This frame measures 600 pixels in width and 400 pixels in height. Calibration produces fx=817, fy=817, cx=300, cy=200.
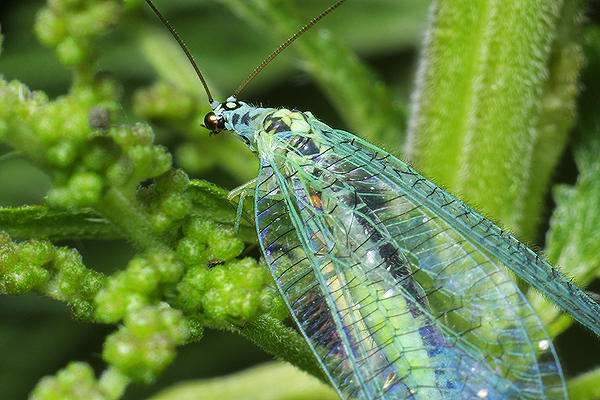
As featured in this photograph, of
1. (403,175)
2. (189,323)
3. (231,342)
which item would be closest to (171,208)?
(189,323)

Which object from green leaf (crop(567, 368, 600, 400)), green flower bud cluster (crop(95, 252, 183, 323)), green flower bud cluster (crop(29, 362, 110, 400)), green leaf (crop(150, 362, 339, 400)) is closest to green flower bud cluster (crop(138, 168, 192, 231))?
green flower bud cluster (crop(95, 252, 183, 323))

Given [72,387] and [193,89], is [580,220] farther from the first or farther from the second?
[72,387]

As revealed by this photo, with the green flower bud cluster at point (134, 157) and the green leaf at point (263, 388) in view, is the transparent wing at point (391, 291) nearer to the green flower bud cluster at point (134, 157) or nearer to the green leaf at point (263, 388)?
the green leaf at point (263, 388)

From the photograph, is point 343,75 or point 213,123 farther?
point 213,123

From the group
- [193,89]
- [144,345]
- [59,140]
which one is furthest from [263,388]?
[59,140]

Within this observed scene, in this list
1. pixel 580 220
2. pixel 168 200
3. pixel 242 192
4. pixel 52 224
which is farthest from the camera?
pixel 242 192

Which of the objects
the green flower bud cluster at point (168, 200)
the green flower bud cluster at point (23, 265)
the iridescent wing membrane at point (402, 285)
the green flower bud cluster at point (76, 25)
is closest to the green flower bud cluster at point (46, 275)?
the green flower bud cluster at point (23, 265)

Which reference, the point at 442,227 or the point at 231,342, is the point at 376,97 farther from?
the point at 231,342
